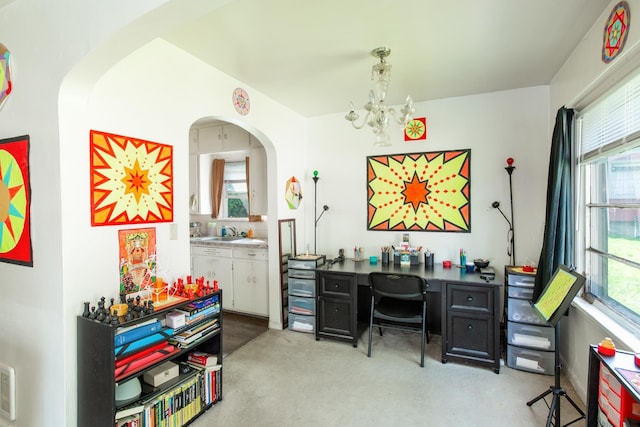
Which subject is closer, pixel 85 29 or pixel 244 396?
pixel 85 29

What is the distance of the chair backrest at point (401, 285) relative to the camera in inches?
105

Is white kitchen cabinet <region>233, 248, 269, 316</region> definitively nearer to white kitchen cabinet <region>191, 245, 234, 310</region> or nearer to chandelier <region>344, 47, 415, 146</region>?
white kitchen cabinet <region>191, 245, 234, 310</region>

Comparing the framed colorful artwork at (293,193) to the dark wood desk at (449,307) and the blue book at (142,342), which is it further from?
the blue book at (142,342)

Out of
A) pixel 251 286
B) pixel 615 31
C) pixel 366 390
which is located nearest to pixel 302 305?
pixel 251 286

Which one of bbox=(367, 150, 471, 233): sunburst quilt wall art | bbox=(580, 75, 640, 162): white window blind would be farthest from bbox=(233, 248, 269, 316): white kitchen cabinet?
bbox=(580, 75, 640, 162): white window blind

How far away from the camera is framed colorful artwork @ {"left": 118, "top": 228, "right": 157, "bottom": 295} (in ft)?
6.15

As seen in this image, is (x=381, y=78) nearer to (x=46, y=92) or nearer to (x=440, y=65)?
(x=440, y=65)

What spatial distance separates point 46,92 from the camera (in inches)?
64.0

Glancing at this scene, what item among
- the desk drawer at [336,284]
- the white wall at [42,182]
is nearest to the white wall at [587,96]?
the desk drawer at [336,284]

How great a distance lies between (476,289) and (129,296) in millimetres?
2520

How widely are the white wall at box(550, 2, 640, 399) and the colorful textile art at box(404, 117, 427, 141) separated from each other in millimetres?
1139

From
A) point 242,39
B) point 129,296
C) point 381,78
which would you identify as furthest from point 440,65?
point 129,296

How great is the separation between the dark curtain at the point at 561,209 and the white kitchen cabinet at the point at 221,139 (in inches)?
127

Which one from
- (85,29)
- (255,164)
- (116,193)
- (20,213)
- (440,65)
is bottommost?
(20,213)
